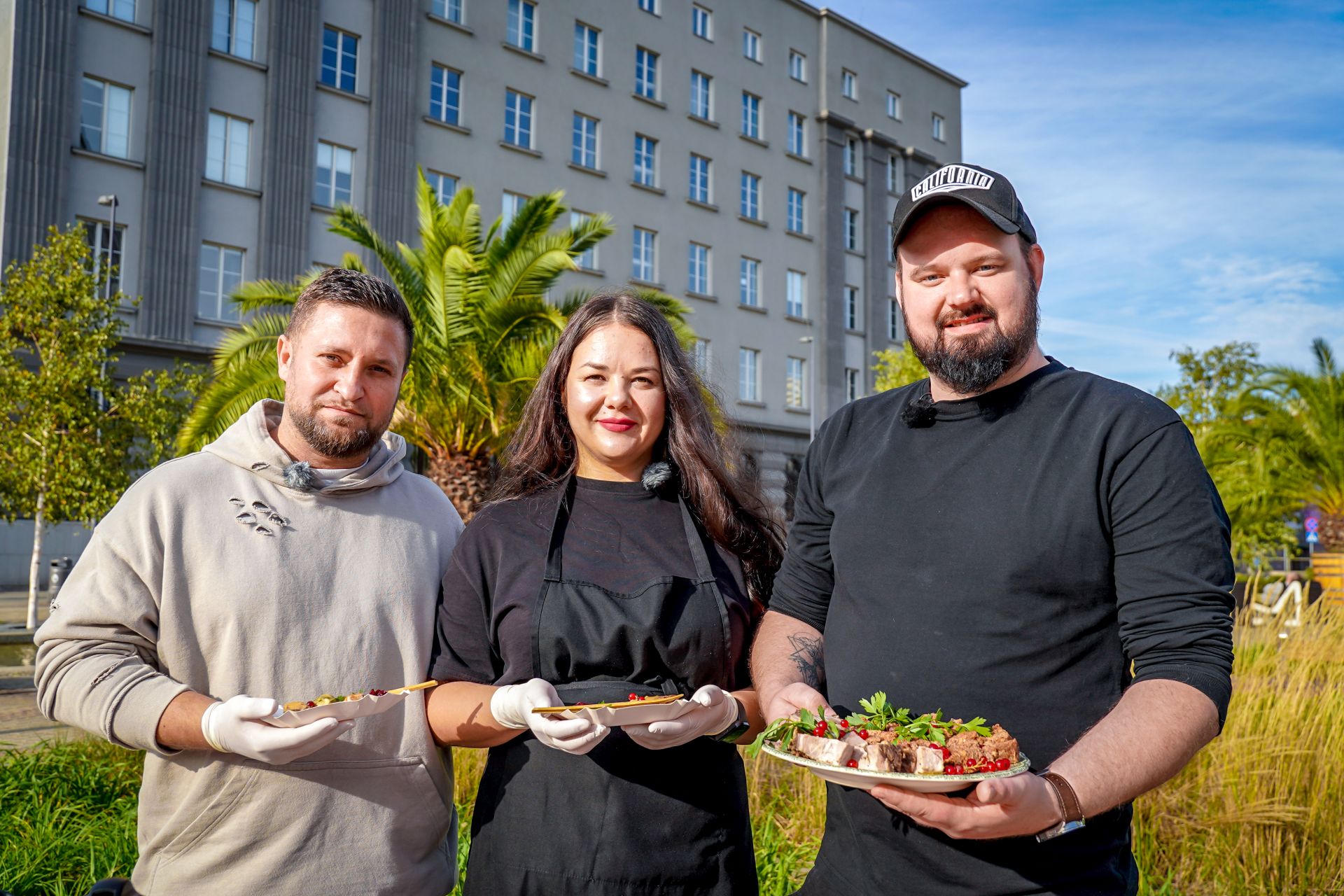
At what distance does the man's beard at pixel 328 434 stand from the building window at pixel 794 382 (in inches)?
1229

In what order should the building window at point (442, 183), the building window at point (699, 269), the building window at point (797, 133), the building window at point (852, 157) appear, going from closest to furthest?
the building window at point (442, 183) → the building window at point (699, 269) → the building window at point (797, 133) → the building window at point (852, 157)

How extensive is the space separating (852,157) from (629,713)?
3741cm

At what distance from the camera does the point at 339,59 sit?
2370 centimetres

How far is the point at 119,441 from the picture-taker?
15.5 m

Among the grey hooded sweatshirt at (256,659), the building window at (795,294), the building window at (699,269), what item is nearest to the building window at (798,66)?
the building window at (795,294)

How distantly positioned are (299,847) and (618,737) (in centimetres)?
83

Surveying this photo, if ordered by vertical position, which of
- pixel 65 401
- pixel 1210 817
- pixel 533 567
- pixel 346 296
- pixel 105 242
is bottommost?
pixel 1210 817

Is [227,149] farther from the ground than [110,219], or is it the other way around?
[227,149]

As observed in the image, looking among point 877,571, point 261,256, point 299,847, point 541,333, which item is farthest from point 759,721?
point 261,256

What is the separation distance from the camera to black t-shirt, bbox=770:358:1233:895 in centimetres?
188

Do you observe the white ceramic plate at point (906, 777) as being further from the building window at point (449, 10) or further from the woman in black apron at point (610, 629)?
the building window at point (449, 10)

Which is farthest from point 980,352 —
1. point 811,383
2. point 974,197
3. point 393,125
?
point 811,383

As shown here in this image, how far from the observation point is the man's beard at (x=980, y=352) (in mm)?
2162

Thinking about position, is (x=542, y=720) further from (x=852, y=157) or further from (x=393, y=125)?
(x=852, y=157)
